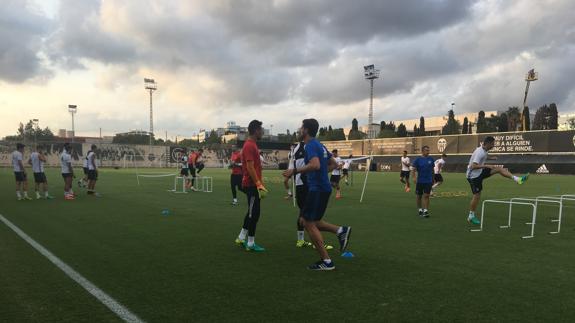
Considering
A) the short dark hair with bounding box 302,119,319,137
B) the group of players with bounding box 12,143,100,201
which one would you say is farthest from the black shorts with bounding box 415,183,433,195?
the group of players with bounding box 12,143,100,201

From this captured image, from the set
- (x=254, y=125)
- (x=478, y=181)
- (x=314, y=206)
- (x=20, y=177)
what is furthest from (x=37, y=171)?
(x=478, y=181)

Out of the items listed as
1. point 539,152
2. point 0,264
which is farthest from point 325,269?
point 539,152

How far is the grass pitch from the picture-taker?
413 centimetres

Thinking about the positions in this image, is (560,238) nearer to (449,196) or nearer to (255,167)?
(255,167)

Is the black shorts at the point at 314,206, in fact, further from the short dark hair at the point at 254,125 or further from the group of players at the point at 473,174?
the group of players at the point at 473,174

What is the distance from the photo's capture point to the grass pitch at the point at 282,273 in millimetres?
4129

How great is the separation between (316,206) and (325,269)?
87 centimetres

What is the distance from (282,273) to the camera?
5.52 m

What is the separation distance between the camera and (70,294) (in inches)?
181

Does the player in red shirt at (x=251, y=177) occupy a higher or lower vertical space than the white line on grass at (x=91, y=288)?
higher

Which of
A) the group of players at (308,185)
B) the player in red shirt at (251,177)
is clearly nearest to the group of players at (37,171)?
the group of players at (308,185)

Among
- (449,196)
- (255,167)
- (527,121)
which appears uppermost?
(527,121)

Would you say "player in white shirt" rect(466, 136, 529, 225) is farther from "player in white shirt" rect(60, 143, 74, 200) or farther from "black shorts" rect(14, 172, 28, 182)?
"black shorts" rect(14, 172, 28, 182)

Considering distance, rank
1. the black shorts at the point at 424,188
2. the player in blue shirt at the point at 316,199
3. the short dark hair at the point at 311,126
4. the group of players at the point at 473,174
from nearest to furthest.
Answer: the player in blue shirt at the point at 316,199 < the short dark hair at the point at 311,126 < the group of players at the point at 473,174 < the black shorts at the point at 424,188
